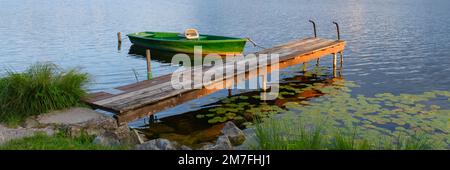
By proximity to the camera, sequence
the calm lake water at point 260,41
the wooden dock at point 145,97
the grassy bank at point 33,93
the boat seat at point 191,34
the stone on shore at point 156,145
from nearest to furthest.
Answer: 1. the stone on shore at point 156,145
2. the grassy bank at point 33,93
3. the wooden dock at point 145,97
4. the calm lake water at point 260,41
5. the boat seat at point 191,34

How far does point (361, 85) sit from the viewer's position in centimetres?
2044

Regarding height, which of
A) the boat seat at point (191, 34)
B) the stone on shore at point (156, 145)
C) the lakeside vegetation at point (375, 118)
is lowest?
the lakeside vegetation at point (375, 118)

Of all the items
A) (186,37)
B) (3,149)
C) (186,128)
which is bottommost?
(186,128)

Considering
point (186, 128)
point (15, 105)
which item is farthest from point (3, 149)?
point (186, 128)

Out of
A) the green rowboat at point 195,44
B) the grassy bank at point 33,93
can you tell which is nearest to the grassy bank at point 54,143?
the grassy bank at point 33,93

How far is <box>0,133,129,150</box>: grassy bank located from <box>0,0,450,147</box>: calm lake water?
5.08m

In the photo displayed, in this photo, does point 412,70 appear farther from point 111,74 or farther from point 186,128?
point 111,74

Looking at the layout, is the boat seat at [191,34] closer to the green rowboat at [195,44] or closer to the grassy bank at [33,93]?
the green rowboat at [195,44]

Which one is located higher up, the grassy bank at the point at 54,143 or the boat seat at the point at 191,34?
the boat seat at the point at 191,34

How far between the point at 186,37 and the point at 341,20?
90.6 ft

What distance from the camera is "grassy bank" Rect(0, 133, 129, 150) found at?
8352 millimetres

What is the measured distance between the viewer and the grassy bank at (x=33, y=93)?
11188 mm

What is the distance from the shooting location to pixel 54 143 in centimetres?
880

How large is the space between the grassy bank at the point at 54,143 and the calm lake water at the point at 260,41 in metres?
5.08
